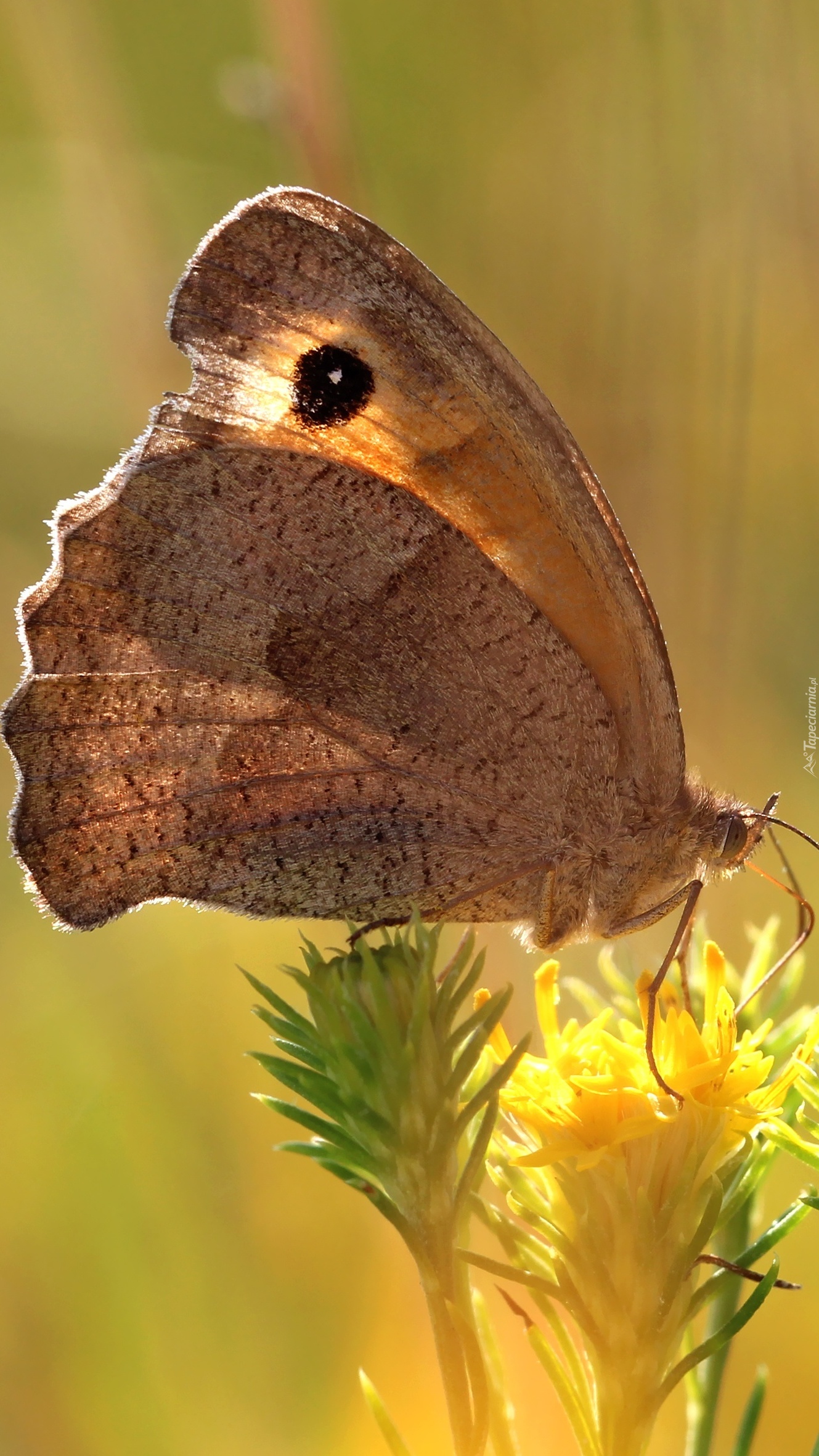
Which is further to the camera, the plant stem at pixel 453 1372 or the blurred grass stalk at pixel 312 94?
the blurred grass stalk at pixel 312 94

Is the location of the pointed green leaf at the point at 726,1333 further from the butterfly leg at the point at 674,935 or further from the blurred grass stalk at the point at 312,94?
the blurred grass stalk at the point at 312,94

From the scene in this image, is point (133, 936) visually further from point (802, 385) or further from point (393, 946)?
point (802, 385)

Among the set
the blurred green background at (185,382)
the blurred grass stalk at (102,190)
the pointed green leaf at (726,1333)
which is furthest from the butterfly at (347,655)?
the blurred grass stalk at (102,190)

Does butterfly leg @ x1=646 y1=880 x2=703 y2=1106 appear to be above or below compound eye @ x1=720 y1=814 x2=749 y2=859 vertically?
below

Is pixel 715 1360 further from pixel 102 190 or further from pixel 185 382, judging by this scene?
pixel 102 190

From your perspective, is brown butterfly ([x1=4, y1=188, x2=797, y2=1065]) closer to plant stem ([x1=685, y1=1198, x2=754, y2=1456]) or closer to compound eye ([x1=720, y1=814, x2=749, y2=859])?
compound eye ([x1=720, y1=814, x2=749, y2=859])

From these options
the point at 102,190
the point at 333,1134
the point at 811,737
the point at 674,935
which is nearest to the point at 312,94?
the point at 102,190

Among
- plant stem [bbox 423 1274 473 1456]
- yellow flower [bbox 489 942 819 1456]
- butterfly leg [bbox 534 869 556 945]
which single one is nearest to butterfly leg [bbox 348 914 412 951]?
butterfly leg [bbox 534 869 556 945]
